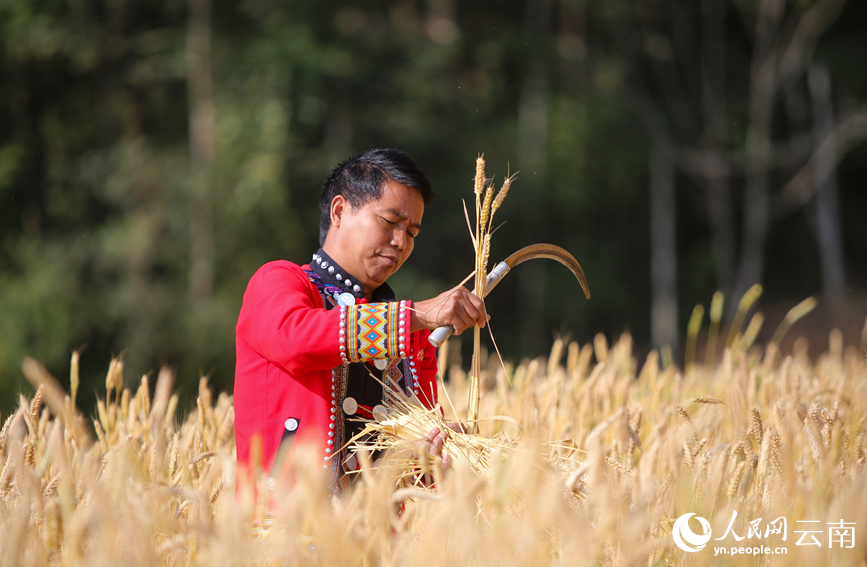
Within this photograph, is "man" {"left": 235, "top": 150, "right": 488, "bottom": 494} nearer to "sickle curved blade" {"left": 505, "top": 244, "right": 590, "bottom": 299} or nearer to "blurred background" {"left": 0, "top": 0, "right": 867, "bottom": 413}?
"sickle curved blade" {"left": 505, "top": 244, "right": 590, "bottom": 299}

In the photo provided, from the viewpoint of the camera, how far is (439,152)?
831 centimetres

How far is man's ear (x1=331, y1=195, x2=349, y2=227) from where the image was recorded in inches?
57.1

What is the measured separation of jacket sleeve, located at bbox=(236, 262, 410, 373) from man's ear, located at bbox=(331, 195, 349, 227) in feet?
0.89

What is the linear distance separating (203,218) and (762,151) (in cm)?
716

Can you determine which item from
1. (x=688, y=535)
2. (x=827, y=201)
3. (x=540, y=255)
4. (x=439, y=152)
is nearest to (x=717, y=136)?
(x=827, y=201)

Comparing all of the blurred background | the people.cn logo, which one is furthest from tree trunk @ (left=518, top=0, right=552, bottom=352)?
the people.cn logo

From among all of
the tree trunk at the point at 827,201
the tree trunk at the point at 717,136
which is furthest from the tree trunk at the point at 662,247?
the tree trunk at the point at 827,201

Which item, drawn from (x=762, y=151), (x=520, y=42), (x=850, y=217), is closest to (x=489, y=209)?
(x=520, y=42)

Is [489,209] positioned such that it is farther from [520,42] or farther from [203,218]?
[520,42]

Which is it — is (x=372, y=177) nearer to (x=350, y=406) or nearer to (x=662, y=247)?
(x=350, y=406)

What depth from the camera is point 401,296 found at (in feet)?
23.8

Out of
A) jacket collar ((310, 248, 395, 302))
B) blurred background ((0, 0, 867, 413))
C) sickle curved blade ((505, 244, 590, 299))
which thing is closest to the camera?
sickle curved blade ((505, 244, 590, 299))

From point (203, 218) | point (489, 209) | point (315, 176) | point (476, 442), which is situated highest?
point (315, 176)

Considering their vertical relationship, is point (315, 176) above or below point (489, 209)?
above
